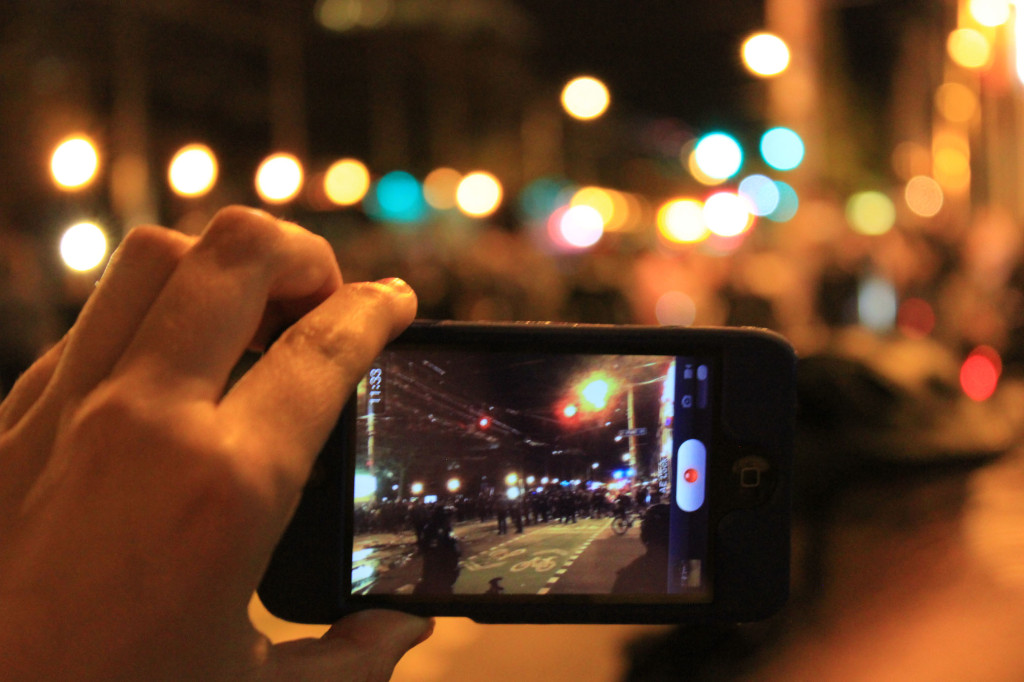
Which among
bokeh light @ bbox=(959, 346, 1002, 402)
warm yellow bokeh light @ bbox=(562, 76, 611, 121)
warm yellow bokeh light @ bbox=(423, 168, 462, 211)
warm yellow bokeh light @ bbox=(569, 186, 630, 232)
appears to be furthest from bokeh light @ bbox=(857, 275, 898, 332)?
warm yellow bokeh light @ bbox=(569, 186, 630, 232)

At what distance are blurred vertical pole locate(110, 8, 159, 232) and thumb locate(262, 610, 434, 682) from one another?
10905 millimetres

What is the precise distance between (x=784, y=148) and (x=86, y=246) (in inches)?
285

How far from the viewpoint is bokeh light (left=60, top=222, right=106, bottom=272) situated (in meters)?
4.78

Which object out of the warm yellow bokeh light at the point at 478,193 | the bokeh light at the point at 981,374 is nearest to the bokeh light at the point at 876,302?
the bokeh light at the point at 981,374

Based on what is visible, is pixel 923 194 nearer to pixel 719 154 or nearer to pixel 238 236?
pixel 719 154

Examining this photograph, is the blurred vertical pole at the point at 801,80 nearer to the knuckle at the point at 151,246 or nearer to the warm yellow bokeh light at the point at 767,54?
the warm yellow bokeh light at the point at 767,54

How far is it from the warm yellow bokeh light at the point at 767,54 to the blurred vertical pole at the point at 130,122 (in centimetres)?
768

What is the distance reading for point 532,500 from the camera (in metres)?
1.34

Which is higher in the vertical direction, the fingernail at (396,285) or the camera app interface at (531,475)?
the fingernail at (396,285)

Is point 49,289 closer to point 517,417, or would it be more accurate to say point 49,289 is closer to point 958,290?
point 517,417

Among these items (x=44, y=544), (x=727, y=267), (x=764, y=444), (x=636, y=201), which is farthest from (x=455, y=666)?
(x=636, y=201)

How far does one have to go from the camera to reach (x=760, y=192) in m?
26.2

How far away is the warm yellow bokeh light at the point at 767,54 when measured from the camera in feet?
31.7

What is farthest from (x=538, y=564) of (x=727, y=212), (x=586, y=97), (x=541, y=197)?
(x=541, y=197)
